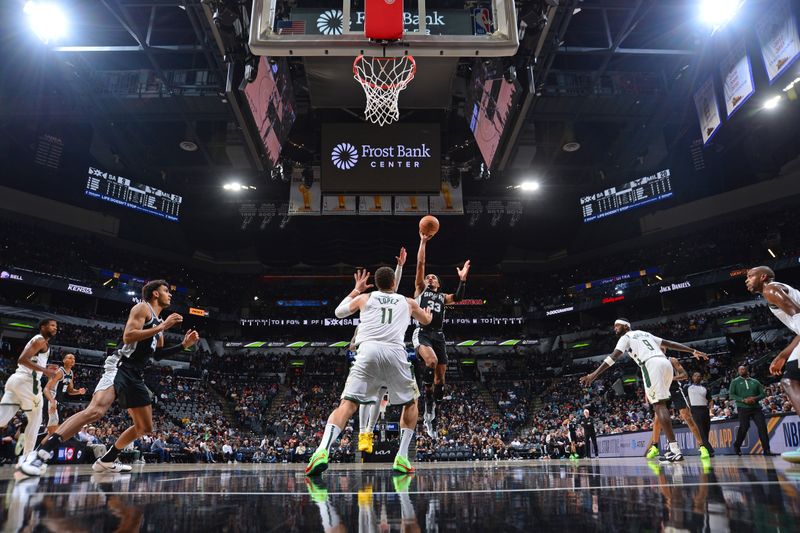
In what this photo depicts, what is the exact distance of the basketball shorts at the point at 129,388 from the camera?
5.41 metres

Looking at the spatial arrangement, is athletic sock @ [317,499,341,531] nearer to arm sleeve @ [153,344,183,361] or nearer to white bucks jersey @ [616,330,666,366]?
arm sleeve @ [153,344,183,361]

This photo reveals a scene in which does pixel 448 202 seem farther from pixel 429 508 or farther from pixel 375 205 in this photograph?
pixel 429 508

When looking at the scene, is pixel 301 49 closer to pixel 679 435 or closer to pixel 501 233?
pixel 679 435

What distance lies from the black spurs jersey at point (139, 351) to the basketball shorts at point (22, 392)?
3.09 meters

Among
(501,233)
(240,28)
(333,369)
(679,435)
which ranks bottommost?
(679,435)

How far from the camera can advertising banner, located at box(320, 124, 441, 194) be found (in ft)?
50.5

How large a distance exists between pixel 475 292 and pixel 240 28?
94.2ft

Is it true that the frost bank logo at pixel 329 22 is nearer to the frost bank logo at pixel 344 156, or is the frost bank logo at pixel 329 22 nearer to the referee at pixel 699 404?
the frost bank logo at pixel 344 156

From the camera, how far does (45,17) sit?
11906 millimetres

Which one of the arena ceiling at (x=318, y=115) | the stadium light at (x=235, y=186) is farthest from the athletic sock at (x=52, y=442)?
the stadium light at (x=235, y=186)

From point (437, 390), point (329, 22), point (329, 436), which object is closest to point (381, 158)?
point (329, 22)

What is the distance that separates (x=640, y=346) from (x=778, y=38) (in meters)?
7.19

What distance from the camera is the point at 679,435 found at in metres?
12.8

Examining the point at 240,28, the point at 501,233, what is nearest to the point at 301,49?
the point at 240,28
